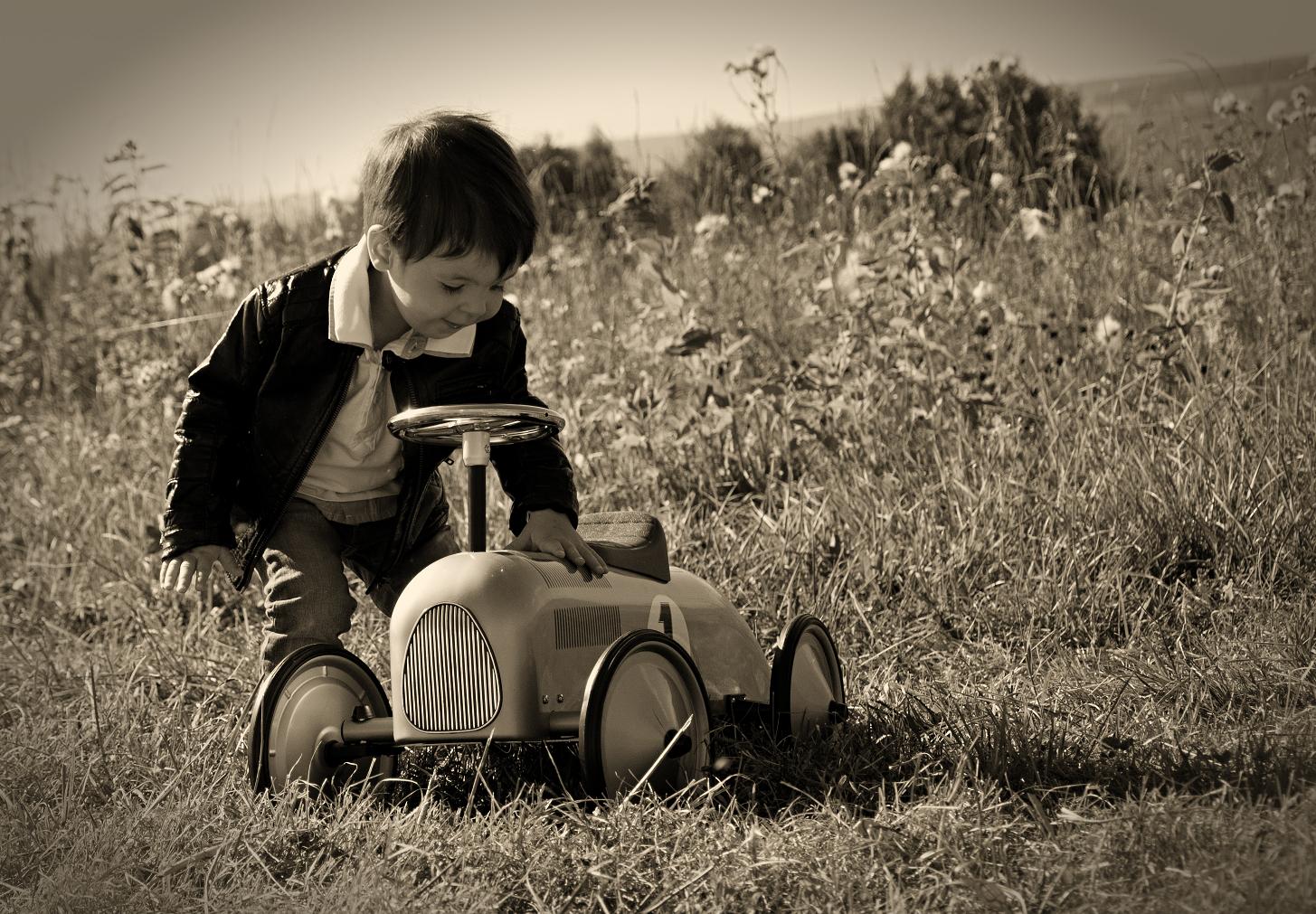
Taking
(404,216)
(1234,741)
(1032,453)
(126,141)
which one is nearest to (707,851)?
(1234,741)

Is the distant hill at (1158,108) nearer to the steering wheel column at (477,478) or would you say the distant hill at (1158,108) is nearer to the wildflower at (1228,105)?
the wildflower at (1228,105)

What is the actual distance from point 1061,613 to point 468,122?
1.73 m

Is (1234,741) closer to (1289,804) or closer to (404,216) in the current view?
(1289,804)

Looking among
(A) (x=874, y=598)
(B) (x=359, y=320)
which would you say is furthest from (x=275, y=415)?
(A) (x=874, y=598)

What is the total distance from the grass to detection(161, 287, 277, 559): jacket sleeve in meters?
0.48

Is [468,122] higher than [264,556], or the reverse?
[468,122]

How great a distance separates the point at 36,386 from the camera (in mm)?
6648

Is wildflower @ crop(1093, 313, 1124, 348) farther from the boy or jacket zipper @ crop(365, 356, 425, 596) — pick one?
jacket zipper @ crop(365, 356, 425, 596)

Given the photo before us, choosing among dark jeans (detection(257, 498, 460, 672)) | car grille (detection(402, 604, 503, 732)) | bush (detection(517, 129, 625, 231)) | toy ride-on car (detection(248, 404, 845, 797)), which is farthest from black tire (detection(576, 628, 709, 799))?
bush (detection(517, 129, 625, 231))

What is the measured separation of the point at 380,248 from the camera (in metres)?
2.49

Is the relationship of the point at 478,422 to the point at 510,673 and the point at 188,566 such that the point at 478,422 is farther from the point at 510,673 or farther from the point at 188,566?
the point at 188,566

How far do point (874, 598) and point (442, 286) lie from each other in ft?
4.77

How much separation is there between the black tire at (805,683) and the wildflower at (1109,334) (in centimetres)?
187

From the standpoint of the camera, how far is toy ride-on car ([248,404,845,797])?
215cm
